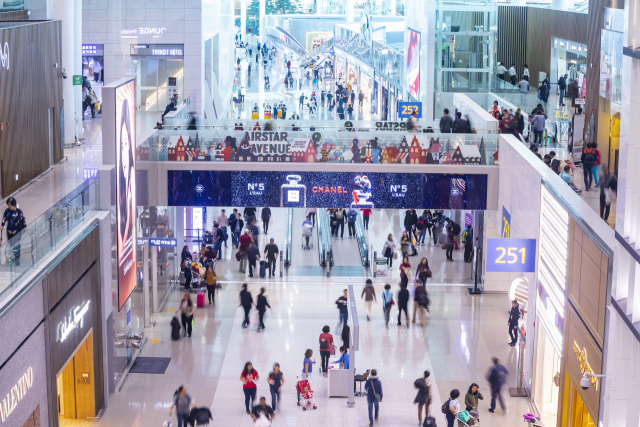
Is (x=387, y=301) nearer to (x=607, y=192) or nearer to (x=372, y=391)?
(x=372, y=391)

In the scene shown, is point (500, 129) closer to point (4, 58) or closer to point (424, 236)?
point (424, 236)

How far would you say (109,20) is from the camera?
36.5m

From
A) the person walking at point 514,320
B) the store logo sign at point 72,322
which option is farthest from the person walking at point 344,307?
the store logo sign at point 72,322

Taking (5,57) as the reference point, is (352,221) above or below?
below

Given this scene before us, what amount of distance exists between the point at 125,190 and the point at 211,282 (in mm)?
5004

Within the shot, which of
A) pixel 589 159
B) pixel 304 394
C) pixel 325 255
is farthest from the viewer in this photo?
pixel 325 255

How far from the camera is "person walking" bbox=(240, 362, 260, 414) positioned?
1434 cm

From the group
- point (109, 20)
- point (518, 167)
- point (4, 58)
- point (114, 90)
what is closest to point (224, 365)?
point (114, 90)

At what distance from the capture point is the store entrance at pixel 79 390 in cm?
1411

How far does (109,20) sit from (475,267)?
21769mm

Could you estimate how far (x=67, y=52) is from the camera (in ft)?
91.2

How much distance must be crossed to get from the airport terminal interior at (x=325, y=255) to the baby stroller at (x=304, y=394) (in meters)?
0.04

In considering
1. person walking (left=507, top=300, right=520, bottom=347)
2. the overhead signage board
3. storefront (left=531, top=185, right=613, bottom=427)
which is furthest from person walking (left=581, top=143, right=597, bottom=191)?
the overhead signage board

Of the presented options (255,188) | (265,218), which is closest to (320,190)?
(255,188)
